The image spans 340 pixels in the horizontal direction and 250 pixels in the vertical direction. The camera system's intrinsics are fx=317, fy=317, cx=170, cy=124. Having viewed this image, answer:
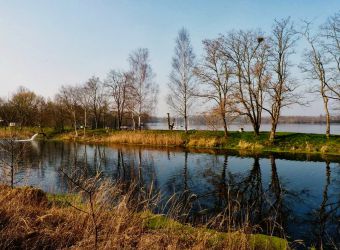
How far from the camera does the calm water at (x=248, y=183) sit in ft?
32.6

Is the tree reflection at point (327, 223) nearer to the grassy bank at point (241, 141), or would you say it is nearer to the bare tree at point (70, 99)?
the grassy bank at point (241, 141)

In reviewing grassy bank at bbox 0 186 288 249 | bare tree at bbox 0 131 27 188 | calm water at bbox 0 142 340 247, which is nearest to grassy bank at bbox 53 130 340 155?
calm water at bbox 0 142 340 247

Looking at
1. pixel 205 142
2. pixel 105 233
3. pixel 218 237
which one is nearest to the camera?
pixel 105 233

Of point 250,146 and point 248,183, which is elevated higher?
point 250,146

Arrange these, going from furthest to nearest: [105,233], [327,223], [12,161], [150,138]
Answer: [150,138], [12,161], [327,223], [105,233]

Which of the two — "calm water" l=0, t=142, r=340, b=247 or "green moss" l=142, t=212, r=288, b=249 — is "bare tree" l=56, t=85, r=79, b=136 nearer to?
"calm water" l=0, t=142, r=340, b=247

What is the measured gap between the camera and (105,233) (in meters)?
6.14

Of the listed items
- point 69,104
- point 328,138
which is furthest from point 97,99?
point 328,138

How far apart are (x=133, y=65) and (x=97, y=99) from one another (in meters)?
18.8

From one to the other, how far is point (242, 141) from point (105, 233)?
25.3 metres

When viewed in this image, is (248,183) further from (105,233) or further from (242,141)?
(242,141)

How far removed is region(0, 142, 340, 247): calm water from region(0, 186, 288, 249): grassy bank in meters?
0.95

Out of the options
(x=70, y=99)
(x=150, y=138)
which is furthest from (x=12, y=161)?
(x=70, y=99)

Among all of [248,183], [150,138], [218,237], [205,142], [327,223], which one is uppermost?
[150,138]
